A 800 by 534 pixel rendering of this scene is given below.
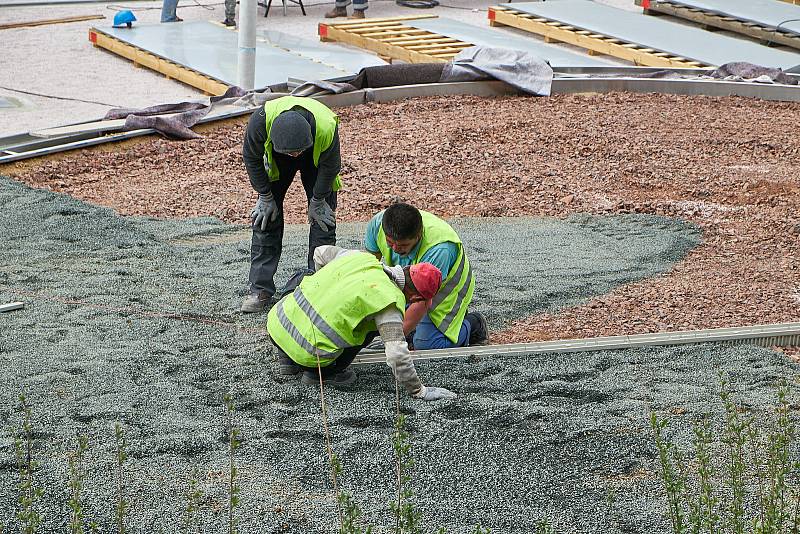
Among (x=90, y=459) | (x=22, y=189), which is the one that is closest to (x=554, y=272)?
(x=90, y=459)

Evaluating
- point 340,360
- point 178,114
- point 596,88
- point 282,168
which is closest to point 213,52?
point 178,114

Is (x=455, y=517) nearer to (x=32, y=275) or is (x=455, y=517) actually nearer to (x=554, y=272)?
(x=554, y=272)

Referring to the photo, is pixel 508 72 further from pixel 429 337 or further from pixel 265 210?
pixel 429 337

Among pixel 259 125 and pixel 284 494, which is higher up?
pixel 259 125

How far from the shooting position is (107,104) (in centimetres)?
1244

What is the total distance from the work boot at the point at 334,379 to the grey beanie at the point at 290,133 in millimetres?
1443

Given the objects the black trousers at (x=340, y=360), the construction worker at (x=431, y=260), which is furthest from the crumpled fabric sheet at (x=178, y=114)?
the black trousers at (x=340, y=360)

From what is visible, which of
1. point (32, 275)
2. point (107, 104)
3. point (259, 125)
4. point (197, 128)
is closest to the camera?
point (259, 125)

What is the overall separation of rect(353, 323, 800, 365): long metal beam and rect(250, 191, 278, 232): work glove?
1314 mm

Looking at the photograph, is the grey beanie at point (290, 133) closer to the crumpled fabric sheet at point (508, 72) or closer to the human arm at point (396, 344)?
the human arm at point (396, 344)

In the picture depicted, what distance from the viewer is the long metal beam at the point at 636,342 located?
5.89 metres

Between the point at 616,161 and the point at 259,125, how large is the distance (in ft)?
15.6

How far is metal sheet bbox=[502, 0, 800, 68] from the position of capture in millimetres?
13883

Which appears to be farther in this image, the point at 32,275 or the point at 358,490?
the point at 32,275
